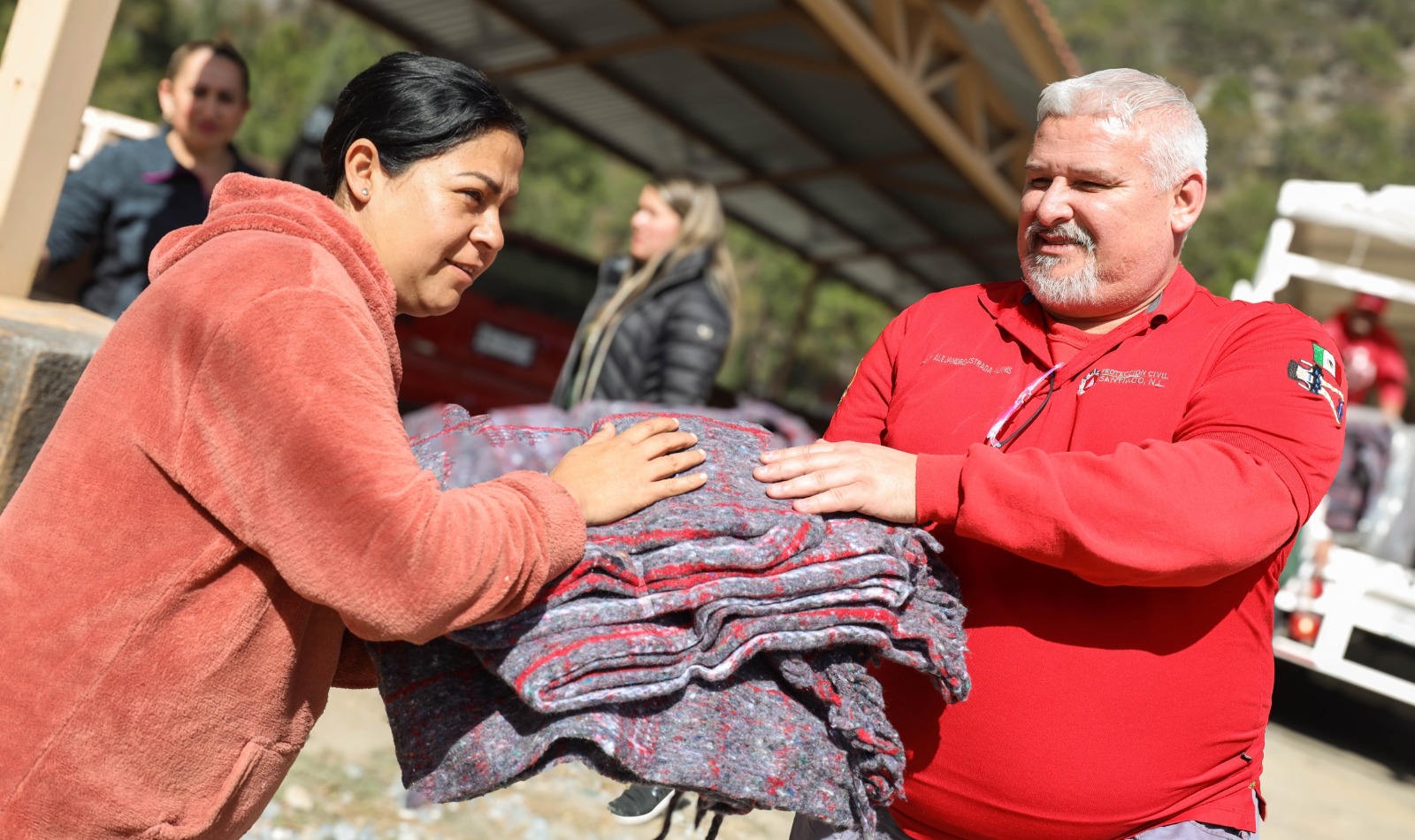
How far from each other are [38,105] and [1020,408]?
2.59 meters

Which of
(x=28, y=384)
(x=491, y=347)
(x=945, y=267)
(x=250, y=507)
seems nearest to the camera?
(x=250, y=507)

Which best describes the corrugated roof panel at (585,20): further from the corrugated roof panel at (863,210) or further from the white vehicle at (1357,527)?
the white vehicle at (1357,527)

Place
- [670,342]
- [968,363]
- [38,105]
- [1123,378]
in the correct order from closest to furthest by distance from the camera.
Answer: [1123,378] < [968,363] < [38,105] < [670,342]

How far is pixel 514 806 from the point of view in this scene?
391cm

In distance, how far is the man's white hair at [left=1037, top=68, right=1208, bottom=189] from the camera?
1974 mm

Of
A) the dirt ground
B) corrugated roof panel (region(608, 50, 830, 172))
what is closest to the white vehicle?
the dirt ground

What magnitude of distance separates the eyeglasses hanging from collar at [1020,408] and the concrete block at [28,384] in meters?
2.21

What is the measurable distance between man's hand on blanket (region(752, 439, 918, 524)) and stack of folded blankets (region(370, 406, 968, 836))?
3cm

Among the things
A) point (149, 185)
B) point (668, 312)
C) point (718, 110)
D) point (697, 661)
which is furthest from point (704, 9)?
point (697, 661)

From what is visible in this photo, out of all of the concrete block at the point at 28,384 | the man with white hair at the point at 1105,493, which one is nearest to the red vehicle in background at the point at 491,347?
the concrete block at the point at 28,384

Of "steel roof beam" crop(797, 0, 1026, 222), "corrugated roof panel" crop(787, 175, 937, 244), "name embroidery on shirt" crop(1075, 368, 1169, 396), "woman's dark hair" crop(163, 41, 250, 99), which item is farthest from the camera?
"corrugated roof panel" crop(787, 175, 937, 244)

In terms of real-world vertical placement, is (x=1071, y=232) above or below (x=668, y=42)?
below

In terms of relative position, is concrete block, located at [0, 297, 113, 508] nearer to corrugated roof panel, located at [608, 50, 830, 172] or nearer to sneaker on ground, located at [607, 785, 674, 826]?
sneaker on ground, located at [607, 785, 674, 826]

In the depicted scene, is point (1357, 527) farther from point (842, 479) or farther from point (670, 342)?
point (842, 479)
